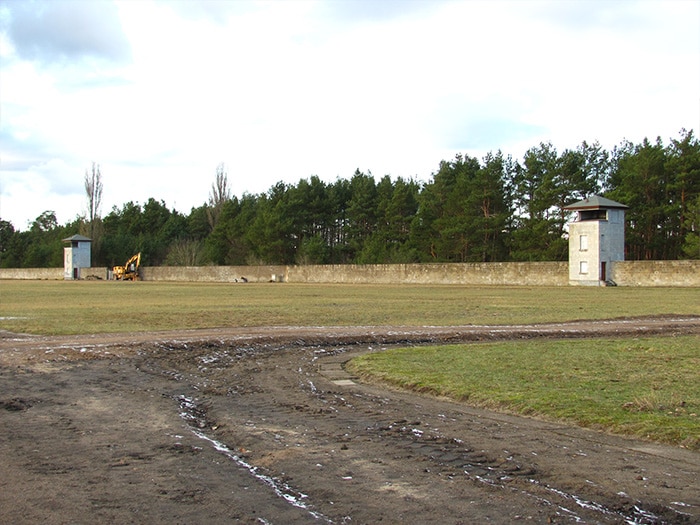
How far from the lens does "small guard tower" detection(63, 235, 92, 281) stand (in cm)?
10544

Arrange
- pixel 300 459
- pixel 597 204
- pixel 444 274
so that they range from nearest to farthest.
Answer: pixel 300 459 < pixel 597 204 < pixel 444 274

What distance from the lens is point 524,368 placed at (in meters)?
11.5

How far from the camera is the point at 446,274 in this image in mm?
64312

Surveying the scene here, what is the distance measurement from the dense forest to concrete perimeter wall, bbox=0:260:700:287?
1019 centimetres

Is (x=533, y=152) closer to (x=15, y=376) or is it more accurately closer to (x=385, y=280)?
Answer: (x=385, y=280)

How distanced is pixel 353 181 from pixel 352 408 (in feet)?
310

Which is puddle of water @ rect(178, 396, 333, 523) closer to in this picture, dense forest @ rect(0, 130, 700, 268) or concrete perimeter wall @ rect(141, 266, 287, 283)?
dense forest @ rect(0, 130, 700, 268)

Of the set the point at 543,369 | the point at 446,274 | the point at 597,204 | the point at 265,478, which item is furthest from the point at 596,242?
the point at 265,478

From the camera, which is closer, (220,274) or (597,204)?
(597,204)

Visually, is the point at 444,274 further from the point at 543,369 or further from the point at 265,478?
the point at 265,478

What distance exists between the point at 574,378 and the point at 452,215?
7070 cm

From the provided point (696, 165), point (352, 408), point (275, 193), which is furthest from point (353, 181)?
point (352, 408)

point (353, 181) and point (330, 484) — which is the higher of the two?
point (353, 181)

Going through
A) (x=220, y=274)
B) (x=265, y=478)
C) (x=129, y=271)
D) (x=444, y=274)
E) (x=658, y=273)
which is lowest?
(x=265, y=478)
